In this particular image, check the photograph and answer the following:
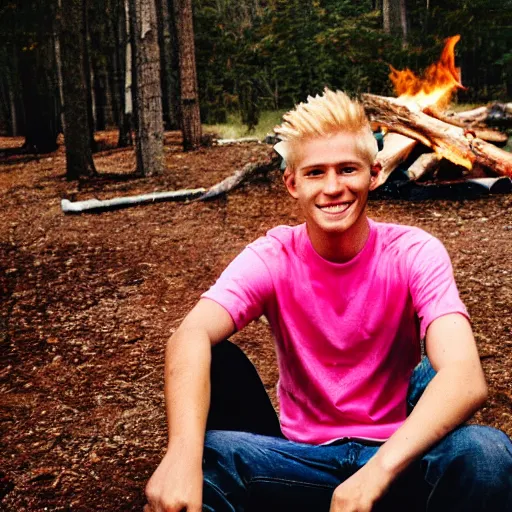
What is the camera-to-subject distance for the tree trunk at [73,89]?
10.4m

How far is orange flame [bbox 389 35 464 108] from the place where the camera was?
348 inches

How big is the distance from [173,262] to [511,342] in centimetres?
328

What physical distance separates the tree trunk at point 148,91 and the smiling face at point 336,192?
26.8 ft

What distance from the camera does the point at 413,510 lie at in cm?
195

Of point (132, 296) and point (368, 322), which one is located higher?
point (368, 322)

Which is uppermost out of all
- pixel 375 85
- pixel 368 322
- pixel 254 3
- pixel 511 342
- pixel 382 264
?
pixel 254 3

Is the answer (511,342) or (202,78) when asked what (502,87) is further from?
(511,342)

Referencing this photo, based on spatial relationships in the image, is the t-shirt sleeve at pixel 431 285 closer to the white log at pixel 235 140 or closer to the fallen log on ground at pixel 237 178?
the fallen log on ground at pixel 237 178

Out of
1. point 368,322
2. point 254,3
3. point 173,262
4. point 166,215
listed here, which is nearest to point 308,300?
point 368,322

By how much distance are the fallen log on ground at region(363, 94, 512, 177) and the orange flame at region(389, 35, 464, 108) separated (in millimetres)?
619

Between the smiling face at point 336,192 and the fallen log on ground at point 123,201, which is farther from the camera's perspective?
the fallen log on ground at point 123,201

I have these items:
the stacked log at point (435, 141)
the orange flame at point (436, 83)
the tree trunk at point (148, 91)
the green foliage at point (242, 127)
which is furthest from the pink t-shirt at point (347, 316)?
the green foliage at point (242, 127)

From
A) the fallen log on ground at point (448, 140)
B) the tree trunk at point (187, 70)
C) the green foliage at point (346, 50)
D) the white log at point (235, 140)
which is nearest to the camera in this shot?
the fallen log on ground at point (448, 140)

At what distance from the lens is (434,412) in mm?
1832
